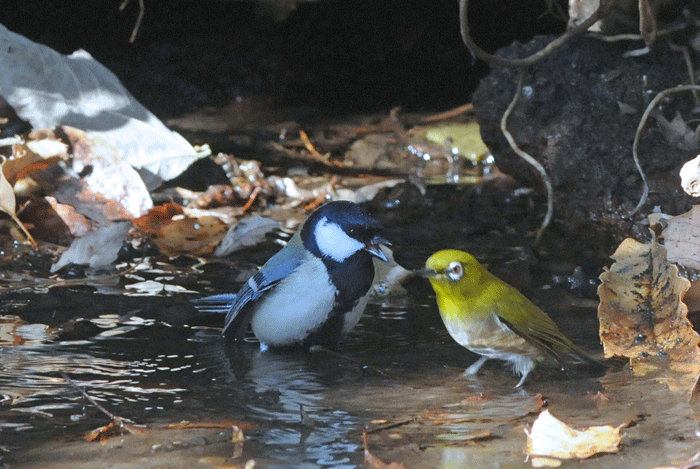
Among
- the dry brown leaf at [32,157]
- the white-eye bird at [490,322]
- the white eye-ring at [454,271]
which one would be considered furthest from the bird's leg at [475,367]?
the dry brown leaf at [32,157]

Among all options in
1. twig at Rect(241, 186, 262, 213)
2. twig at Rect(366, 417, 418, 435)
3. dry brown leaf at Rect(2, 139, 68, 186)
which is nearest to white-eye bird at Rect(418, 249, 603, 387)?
twig at Rect(366, 417, 418, 435)

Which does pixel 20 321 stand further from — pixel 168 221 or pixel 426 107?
pixel 426 107

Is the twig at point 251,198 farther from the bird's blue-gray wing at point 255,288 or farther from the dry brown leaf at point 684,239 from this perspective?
the dry brown leaf at point 684,239

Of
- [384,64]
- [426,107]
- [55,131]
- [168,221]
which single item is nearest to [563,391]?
[168,221]

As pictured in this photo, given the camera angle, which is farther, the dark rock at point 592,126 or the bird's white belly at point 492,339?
the dark rock at point 592,126

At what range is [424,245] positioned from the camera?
16.5 ft

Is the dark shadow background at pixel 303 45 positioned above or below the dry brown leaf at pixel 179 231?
above

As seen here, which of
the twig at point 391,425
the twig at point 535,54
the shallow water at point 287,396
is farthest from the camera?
the twig at point 535,54

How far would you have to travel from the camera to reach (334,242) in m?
3.59

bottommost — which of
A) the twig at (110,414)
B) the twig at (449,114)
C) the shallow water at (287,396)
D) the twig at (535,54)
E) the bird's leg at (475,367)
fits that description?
the bird's leg at (475,367)

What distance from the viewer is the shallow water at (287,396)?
235 centimetres

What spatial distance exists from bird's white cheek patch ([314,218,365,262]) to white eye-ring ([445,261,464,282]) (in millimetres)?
495

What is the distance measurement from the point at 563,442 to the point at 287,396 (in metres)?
1.02

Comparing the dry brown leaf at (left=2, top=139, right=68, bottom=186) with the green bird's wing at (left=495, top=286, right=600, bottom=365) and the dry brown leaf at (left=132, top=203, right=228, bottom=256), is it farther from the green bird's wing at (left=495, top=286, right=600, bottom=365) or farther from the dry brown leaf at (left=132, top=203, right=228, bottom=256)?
the green bird's wing at (left=495, top=286, right=600, bottom=365)
